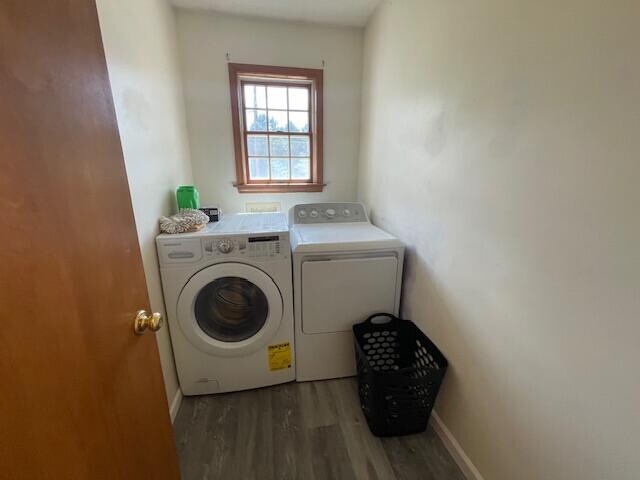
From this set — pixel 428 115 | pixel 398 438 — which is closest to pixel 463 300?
pixel 398 438

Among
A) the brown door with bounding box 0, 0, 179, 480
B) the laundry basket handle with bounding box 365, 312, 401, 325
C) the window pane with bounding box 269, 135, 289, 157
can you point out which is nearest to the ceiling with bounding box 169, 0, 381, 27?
the window pane with bounding box 269, 135, 289, 157

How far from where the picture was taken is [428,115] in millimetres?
1416

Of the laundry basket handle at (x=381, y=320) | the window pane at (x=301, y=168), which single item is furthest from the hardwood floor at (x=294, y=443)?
the window pane at (x=301, y=168)

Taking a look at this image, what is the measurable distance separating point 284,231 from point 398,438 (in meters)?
1.23

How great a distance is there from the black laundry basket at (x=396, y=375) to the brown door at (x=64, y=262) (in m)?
0.99

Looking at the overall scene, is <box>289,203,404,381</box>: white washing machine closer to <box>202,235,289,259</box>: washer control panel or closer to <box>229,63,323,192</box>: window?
<box>202,235,289,259</box>: washer control panel

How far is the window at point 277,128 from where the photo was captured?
2258 millimetres

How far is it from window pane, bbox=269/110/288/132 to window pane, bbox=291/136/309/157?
0.41ft

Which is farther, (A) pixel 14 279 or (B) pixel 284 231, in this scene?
(B) pixel 284 231

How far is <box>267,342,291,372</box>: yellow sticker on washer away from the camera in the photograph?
166 cm

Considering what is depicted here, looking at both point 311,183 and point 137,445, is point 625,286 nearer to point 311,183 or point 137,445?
point 137,445

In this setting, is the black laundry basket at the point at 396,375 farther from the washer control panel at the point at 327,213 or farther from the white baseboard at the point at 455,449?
the washer control panel at the point at 327,213

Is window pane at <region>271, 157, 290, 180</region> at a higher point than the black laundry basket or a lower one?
higher

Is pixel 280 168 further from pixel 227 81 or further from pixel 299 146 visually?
pixel 227 81
